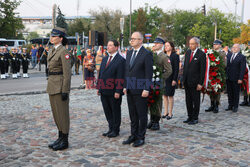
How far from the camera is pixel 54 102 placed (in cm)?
512

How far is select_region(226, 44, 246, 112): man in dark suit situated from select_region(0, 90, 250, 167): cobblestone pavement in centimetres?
58

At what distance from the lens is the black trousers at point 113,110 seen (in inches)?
233

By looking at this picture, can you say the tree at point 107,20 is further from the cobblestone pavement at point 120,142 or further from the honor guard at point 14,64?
the cobblestone pavement at point 120,142

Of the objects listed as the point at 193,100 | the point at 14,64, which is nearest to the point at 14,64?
the point at 14,64

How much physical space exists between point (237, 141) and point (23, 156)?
4.03m

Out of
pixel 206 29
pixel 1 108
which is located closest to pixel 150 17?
Result: pixel 206 29

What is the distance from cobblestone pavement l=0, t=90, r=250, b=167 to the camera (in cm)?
460

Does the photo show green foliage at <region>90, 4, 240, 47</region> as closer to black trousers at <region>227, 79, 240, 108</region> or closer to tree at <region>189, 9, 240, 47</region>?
tree at <region>189, 9, 240, 47</region>

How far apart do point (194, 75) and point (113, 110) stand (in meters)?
2.44

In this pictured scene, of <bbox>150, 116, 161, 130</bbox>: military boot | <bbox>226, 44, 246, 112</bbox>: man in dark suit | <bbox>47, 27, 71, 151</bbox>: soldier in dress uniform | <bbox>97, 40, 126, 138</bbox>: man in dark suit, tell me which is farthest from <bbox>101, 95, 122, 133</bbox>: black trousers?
<bbox>226, 44, 246, 112</bbox>: man in dark suit

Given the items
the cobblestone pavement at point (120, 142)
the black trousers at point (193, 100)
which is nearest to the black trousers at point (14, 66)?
the cobblestone pavement at point (120, 142)

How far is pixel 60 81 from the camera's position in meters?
4.98

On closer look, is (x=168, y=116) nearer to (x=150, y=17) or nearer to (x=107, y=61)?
(x=107, y=61)

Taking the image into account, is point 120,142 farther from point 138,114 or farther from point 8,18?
point 8,18
